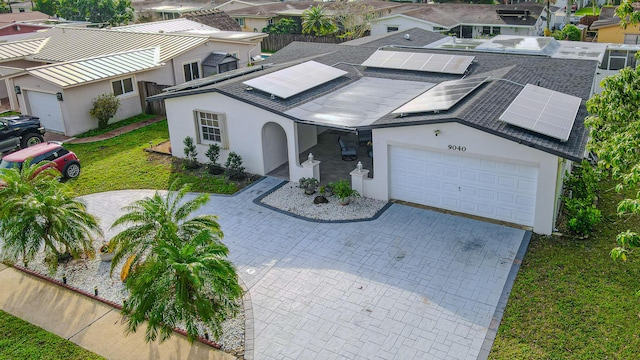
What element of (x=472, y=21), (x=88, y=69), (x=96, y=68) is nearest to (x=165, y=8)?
(x=472, y=21)

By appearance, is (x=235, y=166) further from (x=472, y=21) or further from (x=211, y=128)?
(x=472, y=21)

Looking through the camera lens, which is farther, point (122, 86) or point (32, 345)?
point (122, 86)

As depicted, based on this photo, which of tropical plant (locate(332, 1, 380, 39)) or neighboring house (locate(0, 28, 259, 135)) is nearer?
neighboring house (locate(0, 28, 259, 135))

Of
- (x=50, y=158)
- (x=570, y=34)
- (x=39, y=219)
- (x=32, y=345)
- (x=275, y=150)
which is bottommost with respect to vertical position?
(x=32, y=345)

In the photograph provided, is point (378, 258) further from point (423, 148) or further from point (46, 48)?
point (46, 48)

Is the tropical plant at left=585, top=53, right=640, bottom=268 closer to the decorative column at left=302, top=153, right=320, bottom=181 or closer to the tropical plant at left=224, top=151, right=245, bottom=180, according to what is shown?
the decorative column at left=302, top=153, right=320, bottom=181

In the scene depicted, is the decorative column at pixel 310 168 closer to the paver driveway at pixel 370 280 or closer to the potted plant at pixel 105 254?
the paver driveway at pixel 370 280

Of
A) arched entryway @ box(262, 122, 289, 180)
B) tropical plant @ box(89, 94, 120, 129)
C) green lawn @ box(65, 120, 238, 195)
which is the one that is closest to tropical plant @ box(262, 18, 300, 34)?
tropical plant @ box(89, 94, 120, 129)
